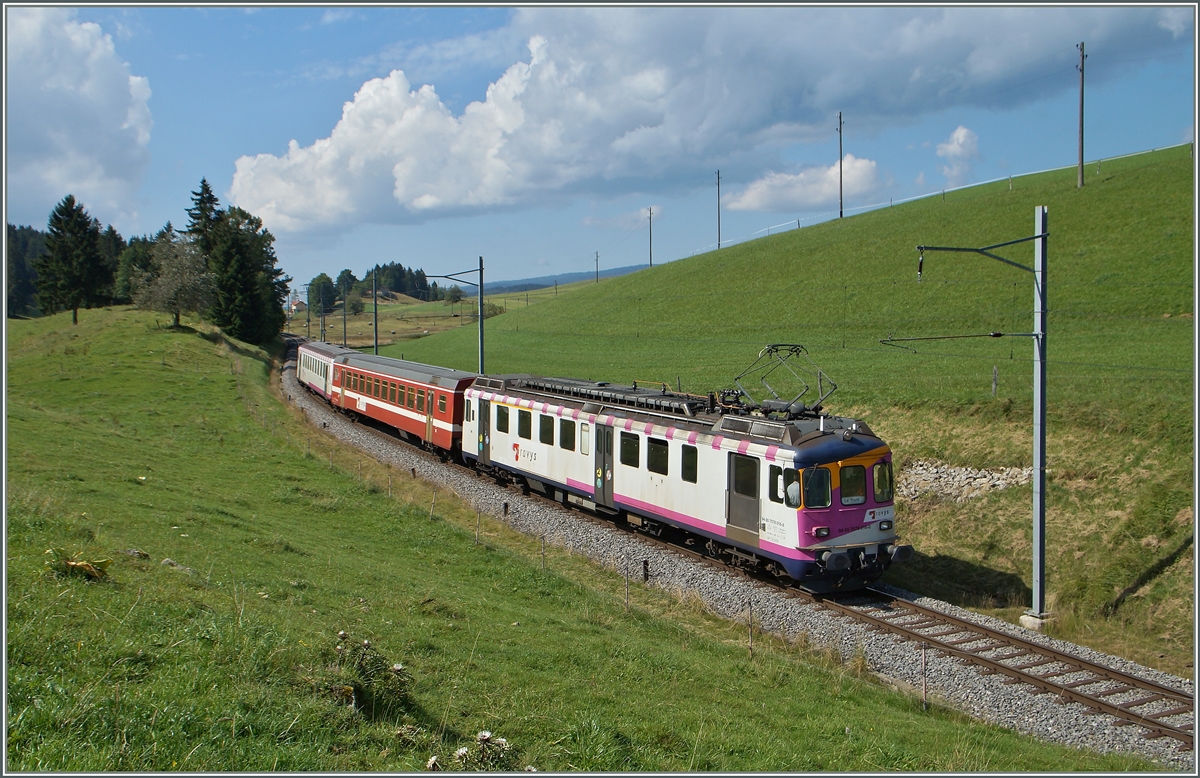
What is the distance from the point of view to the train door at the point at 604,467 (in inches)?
737

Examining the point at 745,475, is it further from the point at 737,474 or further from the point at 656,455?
the point at 656,455

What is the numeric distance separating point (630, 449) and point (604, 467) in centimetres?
126

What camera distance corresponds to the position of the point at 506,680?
805cm

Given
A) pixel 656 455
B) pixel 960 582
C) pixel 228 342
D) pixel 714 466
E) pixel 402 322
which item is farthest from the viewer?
pixel 402 322

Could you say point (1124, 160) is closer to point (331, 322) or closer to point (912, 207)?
point (912, 207)

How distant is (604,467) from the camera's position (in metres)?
18.9

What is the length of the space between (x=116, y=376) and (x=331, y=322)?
9456 cm

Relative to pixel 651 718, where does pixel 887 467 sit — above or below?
above

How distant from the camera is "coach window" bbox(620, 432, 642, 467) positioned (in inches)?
696

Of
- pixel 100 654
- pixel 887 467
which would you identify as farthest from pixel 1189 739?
pixel 100 654

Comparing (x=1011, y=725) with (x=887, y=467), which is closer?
(x=1011, y=725)

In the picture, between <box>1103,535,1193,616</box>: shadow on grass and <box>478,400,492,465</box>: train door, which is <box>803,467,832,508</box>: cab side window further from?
<box>478,400,492,465</box>: train door

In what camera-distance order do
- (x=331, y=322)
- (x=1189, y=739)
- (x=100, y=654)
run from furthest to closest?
(x=331, y=322)
(x=1189, y=739)
(x=100, y=654)

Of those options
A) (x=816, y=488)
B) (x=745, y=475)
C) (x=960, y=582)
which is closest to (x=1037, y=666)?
(x=816, y=488)
